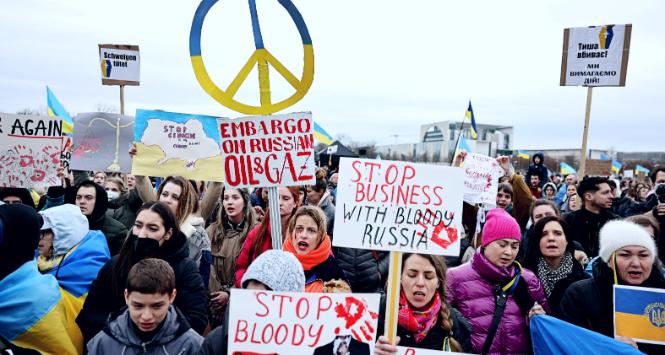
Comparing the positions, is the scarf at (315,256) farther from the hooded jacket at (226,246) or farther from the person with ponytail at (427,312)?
the hooded jacket at (226,246)

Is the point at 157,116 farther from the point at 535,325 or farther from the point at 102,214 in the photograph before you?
the point at 535,325

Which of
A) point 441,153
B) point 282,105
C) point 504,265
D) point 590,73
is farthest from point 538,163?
point 441,153

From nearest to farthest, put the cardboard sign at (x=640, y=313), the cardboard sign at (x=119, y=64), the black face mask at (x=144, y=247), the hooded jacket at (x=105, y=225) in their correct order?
the cardboard sign at (x=640, y=313) < the black face mask at (x=144, y=247) < the hooded jacket at (x=105, y=225) < the cardboard sign at (x=119, y=64)

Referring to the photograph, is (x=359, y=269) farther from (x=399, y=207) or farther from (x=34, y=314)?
(x=34, y=314)

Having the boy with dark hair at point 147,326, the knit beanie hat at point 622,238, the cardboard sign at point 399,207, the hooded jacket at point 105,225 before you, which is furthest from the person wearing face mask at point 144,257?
the knit beanie hat at point 622,238

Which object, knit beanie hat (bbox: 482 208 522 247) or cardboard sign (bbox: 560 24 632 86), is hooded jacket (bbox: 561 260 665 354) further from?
cardboard sign (bbox: 560 24 632 86)

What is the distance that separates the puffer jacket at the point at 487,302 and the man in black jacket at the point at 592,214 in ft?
8.82

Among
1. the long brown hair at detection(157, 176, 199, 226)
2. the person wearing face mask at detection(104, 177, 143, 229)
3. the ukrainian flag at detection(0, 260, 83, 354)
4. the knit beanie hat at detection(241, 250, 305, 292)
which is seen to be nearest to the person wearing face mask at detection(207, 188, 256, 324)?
the long brown hair at detection(157, 176, 199, 226)

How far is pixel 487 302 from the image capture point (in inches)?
129

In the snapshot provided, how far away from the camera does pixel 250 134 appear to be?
10.5ft

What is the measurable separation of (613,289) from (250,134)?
2.45m

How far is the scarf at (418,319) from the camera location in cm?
290

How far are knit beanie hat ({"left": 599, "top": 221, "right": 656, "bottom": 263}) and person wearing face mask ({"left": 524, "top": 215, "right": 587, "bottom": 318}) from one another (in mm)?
690

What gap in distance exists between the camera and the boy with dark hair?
2.58m
